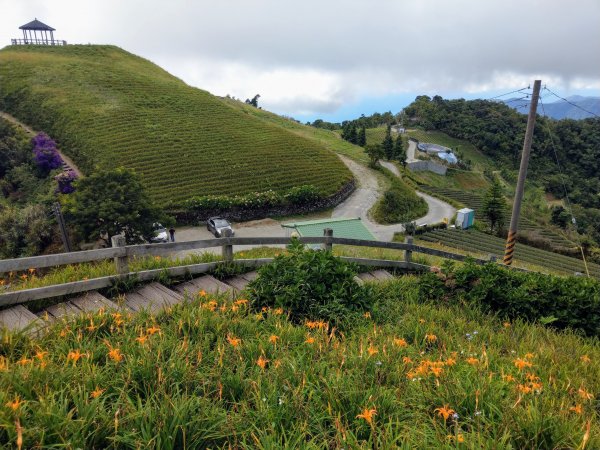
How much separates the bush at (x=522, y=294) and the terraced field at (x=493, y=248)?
27.7 m

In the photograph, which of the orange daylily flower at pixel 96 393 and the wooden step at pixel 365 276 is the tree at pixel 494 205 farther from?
the orange daylily flower at pixel 96 393

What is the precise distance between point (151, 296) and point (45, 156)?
1548 inches

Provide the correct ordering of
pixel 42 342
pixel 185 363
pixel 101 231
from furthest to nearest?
pixel 101 231 → pixel 42 342 → pixel 185 363

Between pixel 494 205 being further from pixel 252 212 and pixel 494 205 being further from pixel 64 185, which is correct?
pixel 64 185

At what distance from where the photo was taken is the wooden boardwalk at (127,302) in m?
4.25

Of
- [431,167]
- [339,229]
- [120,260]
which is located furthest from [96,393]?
[431,167]

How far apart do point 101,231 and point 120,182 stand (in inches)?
117

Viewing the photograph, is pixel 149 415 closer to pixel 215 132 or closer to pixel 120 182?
pixel 120 182

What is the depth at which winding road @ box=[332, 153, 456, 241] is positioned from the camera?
123 feet

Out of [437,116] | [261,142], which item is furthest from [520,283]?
[437,116]

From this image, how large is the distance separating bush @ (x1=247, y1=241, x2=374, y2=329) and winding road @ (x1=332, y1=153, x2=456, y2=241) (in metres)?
26.6

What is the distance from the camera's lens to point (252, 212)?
119ft

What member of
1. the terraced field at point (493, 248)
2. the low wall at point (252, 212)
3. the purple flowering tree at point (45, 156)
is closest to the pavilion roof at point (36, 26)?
the purple flowering tree at point (45, 156)

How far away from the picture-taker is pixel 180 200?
34562mm
